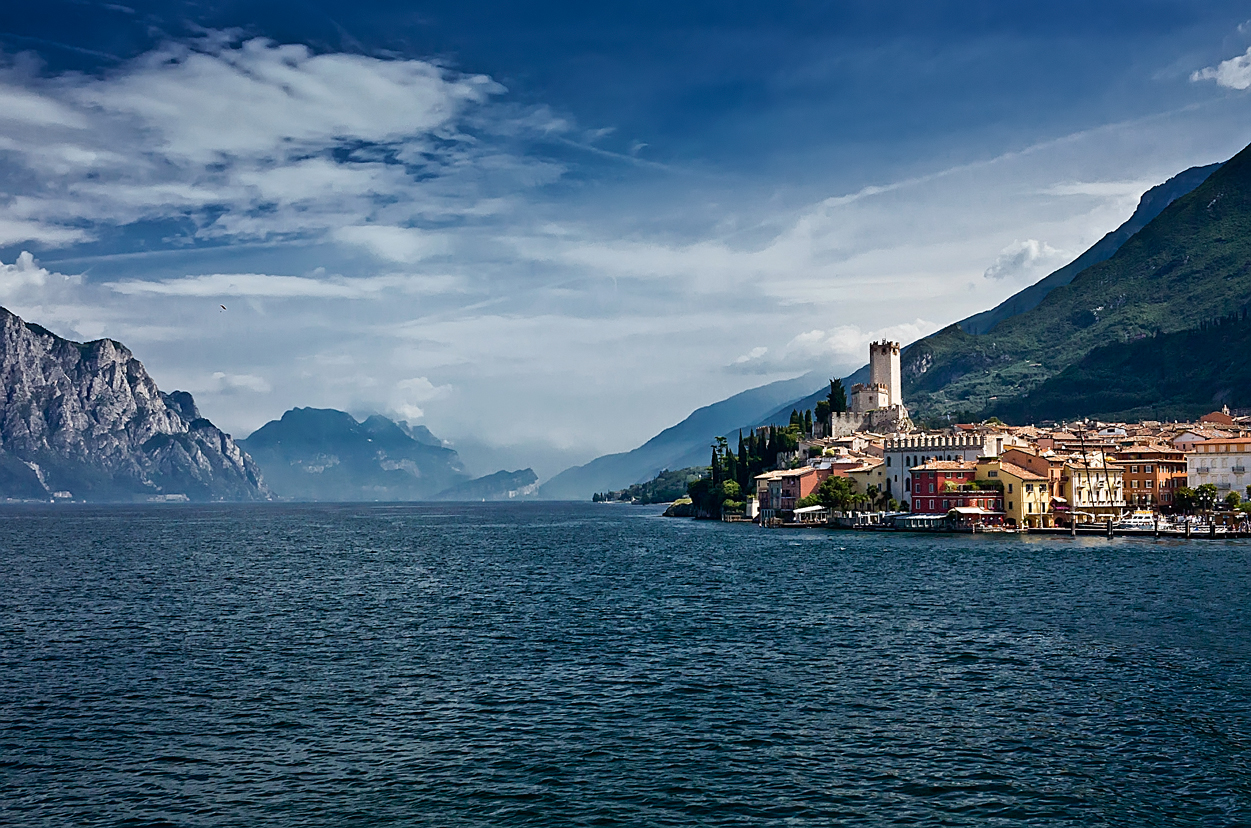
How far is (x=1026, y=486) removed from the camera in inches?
5659

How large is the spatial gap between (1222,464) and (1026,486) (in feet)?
101

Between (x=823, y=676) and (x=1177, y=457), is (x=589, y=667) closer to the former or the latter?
(x=823, y=676)

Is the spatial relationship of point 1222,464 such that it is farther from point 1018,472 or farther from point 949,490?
point 949,490

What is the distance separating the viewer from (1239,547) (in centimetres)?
10650

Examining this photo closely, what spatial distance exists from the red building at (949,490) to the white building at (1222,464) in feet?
99.2

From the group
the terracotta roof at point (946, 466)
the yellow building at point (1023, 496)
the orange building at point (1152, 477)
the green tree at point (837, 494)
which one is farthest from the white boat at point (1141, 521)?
the green tree at point (837, 494)

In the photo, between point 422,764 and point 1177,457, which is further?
point 1177,457

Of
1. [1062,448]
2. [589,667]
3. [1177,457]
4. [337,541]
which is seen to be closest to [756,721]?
[589,667]

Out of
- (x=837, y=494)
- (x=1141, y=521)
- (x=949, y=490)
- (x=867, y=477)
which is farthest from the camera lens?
(x=867, y=477)

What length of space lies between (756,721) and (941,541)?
95530 mm

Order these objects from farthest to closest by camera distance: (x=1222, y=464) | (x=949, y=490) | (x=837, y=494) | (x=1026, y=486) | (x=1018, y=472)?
(x=837, y=494) < (x=949, y=490) < (x=1222, y=464) < (x=1018, y=472) < (x=1026, y=486)

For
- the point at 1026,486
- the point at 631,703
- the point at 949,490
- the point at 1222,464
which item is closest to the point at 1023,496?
the point at 1026,486

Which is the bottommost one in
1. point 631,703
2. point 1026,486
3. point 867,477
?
point 631,703

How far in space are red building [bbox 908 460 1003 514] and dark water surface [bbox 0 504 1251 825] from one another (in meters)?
72.9
